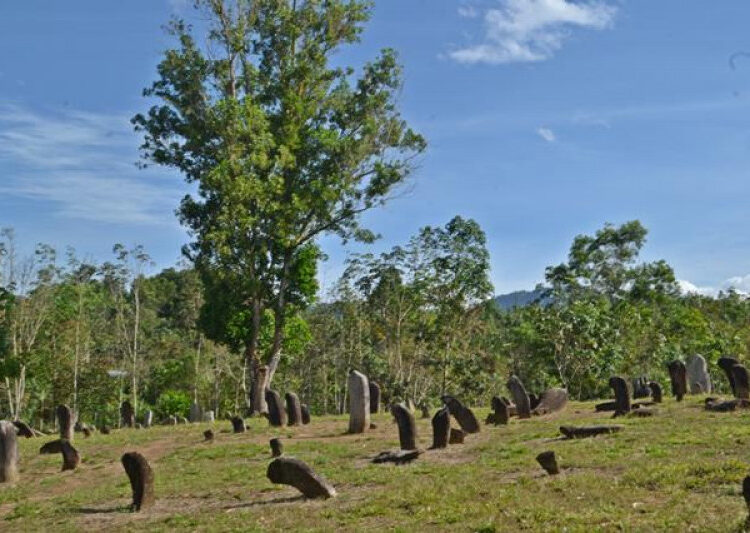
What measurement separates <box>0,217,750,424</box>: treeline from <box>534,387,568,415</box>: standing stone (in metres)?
20.3

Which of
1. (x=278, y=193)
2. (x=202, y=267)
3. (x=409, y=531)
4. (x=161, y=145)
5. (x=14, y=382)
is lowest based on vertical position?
(x=409, y=531)

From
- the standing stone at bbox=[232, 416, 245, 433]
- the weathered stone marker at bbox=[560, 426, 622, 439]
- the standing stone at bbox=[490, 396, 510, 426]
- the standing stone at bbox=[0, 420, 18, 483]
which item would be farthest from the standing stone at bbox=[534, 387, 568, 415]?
the standing stone at bbox=[0, 420, 18, 483]

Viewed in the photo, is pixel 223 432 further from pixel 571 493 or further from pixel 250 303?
pixel 571 493

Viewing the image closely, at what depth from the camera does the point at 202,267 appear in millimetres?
43969

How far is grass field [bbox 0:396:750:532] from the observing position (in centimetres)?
1317

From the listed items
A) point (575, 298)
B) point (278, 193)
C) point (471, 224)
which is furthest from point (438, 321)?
point (278, 193)

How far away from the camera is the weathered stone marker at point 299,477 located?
16.8 meters

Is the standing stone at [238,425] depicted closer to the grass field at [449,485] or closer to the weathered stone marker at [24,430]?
the grass field at [449,485]

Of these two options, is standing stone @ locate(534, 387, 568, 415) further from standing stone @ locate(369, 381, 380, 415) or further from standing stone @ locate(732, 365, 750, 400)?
standing stone @ locate(369, 381, 380, 415)

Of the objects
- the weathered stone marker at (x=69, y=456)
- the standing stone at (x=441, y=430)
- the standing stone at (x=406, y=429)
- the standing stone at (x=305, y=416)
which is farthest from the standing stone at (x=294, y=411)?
the standing stone at (x=441, y=430)

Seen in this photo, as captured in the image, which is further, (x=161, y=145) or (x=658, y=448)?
(x=161, y=145)

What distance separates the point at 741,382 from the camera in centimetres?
2428

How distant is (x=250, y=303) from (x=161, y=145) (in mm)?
9705

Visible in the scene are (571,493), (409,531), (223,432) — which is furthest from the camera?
(223,432)
